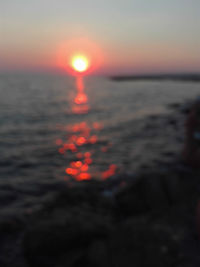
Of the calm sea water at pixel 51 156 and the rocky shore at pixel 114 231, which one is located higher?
the calm sea water at pixel 51 156

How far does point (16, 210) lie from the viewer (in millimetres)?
5895

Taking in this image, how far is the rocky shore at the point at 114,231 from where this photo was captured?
3816mm

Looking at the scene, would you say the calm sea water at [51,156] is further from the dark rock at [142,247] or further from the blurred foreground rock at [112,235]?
the dark rock at [142,247]

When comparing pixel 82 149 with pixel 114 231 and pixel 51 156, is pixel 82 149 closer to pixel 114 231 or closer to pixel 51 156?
pixel 51 156

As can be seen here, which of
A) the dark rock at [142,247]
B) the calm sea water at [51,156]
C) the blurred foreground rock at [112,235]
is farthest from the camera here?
the calm sea water at [51,156]

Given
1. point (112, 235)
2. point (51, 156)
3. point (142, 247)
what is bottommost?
point (142, 247)

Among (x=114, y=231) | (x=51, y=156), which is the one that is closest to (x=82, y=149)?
(x=51, y=156)

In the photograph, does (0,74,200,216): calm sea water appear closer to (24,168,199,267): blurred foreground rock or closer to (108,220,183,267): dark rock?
(24,168,199,267): blurred foreground rock

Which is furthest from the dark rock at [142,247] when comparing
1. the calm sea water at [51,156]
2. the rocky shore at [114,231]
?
the calm sea water at [51,156]

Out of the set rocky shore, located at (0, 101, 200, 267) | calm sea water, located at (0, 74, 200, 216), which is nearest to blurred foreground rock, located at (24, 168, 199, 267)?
rocky shore, located at (0, 101, 200, 267)

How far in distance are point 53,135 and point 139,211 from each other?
32.9 feet

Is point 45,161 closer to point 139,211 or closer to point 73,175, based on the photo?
point 73,175

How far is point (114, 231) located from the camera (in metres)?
4.22

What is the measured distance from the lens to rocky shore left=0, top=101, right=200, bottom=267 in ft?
12.5
